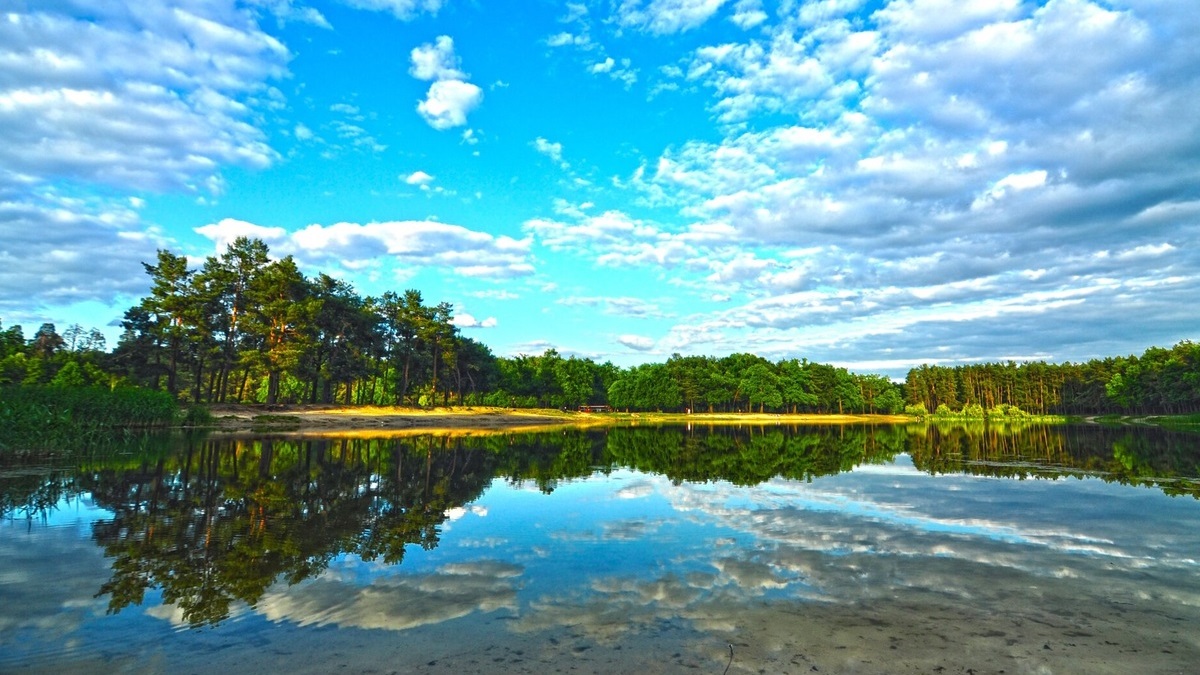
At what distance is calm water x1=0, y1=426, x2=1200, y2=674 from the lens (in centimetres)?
737

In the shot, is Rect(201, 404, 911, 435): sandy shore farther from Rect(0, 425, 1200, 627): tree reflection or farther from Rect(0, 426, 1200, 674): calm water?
Rect(0, 426, 1200, 674): calm water

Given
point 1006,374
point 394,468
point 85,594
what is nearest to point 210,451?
point 394,468

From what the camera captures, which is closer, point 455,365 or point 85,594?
point 85,594

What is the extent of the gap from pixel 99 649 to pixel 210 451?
31.4 metres

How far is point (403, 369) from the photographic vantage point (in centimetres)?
9356

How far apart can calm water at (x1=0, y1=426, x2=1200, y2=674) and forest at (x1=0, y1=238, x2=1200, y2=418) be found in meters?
48.7

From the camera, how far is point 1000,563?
39.5 feet

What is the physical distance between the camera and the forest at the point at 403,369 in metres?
66.8

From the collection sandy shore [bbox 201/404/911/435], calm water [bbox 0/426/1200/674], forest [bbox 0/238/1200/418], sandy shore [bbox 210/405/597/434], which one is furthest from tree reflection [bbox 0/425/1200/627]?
forest [bbox 0/238/1200/418]

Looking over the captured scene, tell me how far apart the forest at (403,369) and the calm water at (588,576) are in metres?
48.7

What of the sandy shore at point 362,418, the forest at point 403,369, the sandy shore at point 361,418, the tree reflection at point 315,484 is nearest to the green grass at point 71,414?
the tree reflection at point 315,484

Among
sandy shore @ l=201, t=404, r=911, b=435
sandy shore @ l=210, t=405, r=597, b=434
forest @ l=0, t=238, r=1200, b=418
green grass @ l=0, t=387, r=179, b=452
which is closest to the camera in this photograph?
green grass @ l=0, t=387, r=179, b=452

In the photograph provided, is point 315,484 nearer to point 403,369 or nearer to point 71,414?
point 71,414

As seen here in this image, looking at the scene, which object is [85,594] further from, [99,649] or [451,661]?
[451,661]
